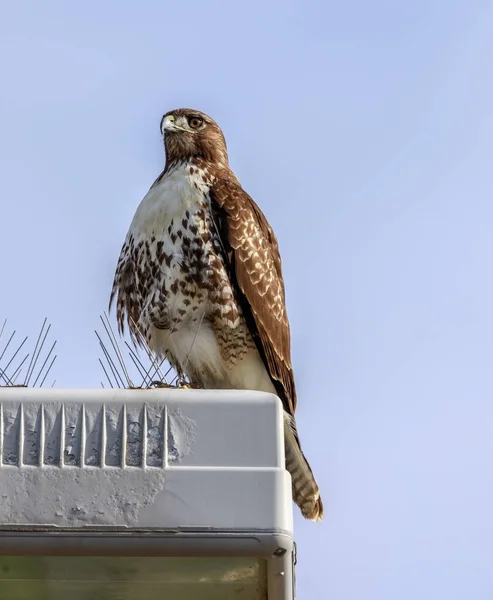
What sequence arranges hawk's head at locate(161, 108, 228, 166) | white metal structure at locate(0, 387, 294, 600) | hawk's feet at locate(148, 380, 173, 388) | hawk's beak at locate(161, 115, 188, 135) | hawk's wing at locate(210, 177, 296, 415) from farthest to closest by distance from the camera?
hawk's beak at locate(161, 115, 188, 135) < hawk's head at locate(161, 108, 228, 166) < hawk's wing at locate(210, 177, 296, 415) < hawk's feet at locate(148, 380, 173, 388) < white metal structure at locate(0, 387, 294, 600)

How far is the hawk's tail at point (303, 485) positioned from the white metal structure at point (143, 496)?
7.67 feet

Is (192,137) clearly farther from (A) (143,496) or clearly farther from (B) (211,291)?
(A) (143,496)

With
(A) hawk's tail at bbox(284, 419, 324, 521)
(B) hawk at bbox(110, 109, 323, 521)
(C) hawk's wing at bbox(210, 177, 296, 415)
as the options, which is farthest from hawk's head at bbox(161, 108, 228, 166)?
(A) hawk's tail at bbox(284, 419, 324, 521)

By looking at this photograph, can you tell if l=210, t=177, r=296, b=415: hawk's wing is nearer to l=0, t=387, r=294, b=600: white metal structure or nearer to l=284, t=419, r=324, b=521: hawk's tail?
l=284, t=419, r=324, b=521: hawk's tail

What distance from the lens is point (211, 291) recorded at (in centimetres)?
794

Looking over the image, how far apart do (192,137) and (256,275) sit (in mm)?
1316

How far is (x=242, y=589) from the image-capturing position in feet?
18.3

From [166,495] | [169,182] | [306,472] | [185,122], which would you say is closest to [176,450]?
[166,495]

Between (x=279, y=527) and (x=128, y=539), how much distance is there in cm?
64

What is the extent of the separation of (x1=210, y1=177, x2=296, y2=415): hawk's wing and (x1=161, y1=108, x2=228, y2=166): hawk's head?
1.35 feet

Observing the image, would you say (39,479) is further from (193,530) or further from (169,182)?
(169,182)

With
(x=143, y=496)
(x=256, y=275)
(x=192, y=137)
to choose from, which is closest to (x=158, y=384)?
(x=143, y=496)

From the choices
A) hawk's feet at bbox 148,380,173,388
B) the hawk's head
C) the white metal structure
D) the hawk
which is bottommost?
the white metal structure

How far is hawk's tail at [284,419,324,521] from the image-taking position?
792cm
